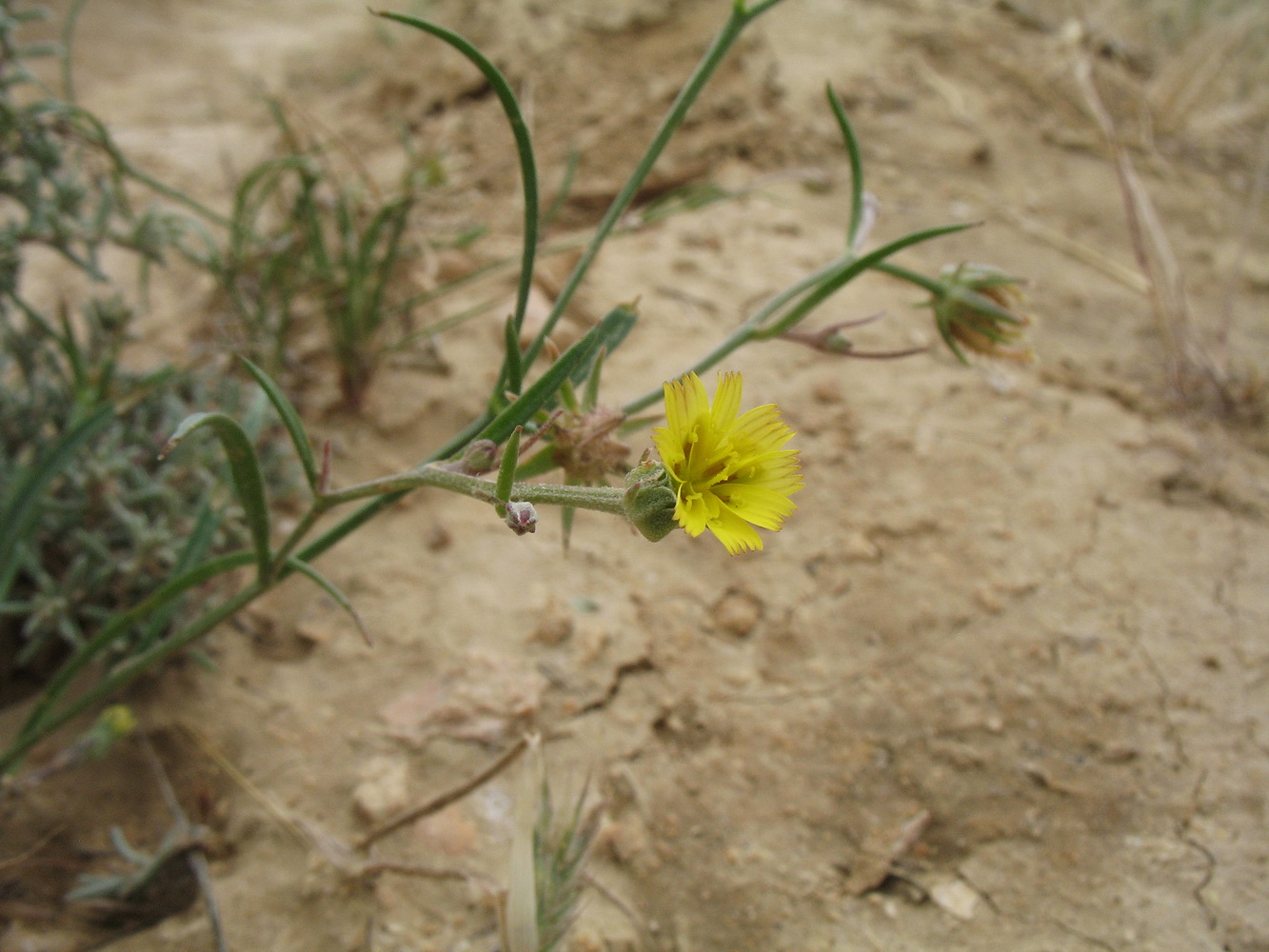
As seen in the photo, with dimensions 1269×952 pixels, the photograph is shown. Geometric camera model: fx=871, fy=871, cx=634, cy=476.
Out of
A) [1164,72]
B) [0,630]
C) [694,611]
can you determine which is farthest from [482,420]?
[1164,72]

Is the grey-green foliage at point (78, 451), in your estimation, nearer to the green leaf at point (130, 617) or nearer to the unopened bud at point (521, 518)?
A: the green leaf at point (130, 617)

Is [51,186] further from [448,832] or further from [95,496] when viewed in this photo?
[448,832]

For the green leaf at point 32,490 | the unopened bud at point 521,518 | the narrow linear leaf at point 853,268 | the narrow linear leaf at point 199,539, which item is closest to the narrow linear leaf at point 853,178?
the narrow linear leaf at point 853,268

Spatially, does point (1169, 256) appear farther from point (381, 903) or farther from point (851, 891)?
point (381, 903)

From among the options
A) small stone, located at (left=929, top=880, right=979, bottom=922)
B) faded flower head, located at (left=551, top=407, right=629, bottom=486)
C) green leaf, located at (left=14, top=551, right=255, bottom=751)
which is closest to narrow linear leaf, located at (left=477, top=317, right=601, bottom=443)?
faded flower head, located at (left=551, top=407, right=629, bottom=486)

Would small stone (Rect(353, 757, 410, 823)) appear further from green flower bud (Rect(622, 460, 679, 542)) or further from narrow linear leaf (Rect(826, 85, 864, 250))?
narrow linear leaf (Rect(826, 85, 864, 250))

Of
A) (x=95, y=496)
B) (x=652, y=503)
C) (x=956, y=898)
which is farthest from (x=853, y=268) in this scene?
(x=95, y=496)
